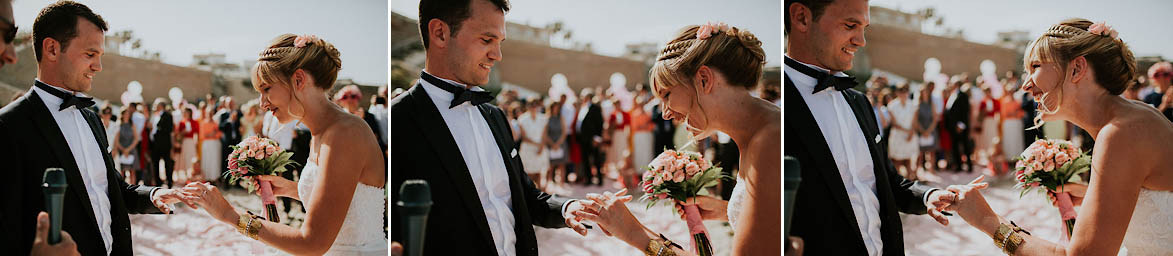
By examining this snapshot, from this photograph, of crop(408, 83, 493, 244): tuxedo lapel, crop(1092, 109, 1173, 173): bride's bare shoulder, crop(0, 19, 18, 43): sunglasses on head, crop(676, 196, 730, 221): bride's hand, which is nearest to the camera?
crop(1092, 109, 1173, 173): bride's bare shoulder

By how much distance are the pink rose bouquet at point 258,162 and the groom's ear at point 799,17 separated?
1.93 metres

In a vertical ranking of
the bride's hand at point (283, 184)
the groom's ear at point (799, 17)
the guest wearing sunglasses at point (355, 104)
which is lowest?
the bride's hand at point (283, 184)

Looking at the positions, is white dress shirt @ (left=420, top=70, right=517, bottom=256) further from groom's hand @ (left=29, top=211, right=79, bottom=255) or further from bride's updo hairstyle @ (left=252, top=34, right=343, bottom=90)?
groom's hand @ (left=29, top=211, right=79, bottom=255)

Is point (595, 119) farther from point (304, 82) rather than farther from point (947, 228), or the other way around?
point (947, 228)

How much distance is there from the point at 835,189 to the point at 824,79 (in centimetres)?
41

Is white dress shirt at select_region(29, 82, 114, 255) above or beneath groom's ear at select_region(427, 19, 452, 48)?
beneath

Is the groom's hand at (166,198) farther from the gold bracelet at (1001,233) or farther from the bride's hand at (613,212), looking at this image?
the gold bracelet at (1001,233)

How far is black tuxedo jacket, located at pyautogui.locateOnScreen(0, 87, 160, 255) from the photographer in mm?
3326

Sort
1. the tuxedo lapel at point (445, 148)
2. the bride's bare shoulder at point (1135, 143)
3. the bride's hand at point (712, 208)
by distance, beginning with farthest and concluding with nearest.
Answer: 1. the bride's hand at point (712, 208)
2. the tuxedo lapel at point (445, 148)
3. the bride's bare shoulder at point (1135, 143)

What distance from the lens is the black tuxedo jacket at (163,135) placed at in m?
3.49

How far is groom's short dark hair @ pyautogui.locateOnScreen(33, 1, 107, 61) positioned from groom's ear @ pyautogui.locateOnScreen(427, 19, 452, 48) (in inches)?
49.5

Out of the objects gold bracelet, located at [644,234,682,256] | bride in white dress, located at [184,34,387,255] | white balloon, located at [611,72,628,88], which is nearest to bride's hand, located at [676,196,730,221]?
gold bracelet, located at [644,234,682,256]

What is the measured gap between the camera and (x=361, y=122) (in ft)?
11.2

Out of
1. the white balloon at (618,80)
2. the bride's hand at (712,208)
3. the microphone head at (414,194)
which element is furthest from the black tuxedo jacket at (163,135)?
the bride's hand at (712,208)
